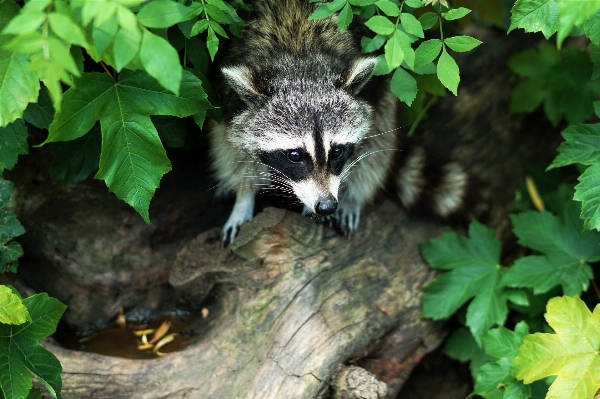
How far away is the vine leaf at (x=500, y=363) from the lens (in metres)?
2.33

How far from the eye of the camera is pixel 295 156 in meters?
2.43

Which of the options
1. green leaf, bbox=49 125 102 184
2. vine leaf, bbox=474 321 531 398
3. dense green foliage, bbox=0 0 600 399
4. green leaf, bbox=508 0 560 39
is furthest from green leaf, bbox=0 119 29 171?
vine leaf, bbox=474 321 531 398

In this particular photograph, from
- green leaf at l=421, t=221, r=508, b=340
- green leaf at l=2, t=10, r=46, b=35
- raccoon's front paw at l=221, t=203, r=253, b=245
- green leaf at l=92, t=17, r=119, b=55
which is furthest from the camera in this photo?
raccoon's front paw at l=221, t=203, r=253, b=245

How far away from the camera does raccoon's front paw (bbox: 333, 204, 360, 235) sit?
2865 millimetres

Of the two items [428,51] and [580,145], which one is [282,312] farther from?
[580,145]

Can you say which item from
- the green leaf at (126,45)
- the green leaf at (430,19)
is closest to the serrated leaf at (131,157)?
the green leaf at (126,45)

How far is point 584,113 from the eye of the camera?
118 inches

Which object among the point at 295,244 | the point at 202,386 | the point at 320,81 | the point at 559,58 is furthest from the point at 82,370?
the point at 559,58

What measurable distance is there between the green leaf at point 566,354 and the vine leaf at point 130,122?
136cm

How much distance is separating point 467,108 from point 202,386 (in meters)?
2.05

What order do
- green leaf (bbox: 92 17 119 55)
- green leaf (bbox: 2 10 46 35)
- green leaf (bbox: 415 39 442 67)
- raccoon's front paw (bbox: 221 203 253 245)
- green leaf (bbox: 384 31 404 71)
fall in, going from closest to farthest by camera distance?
green leaf (bbox: 2 10 46 35) → green leaf (bbox: 92 17 119 55) → green leaf (bbox: 384 31 404 71) → green leaf (bbox: 415 39 442 67) → raccoon's front paw (bbox: 221 203 253 245)

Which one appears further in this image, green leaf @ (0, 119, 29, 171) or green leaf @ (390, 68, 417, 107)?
green leaf @ (0, 119, 29, 171)

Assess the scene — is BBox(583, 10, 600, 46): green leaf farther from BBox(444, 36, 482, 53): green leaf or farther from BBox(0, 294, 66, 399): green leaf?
BBox(0, 294, 66, 399): green leaf

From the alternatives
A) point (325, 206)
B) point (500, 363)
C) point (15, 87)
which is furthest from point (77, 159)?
point (500, 363)
